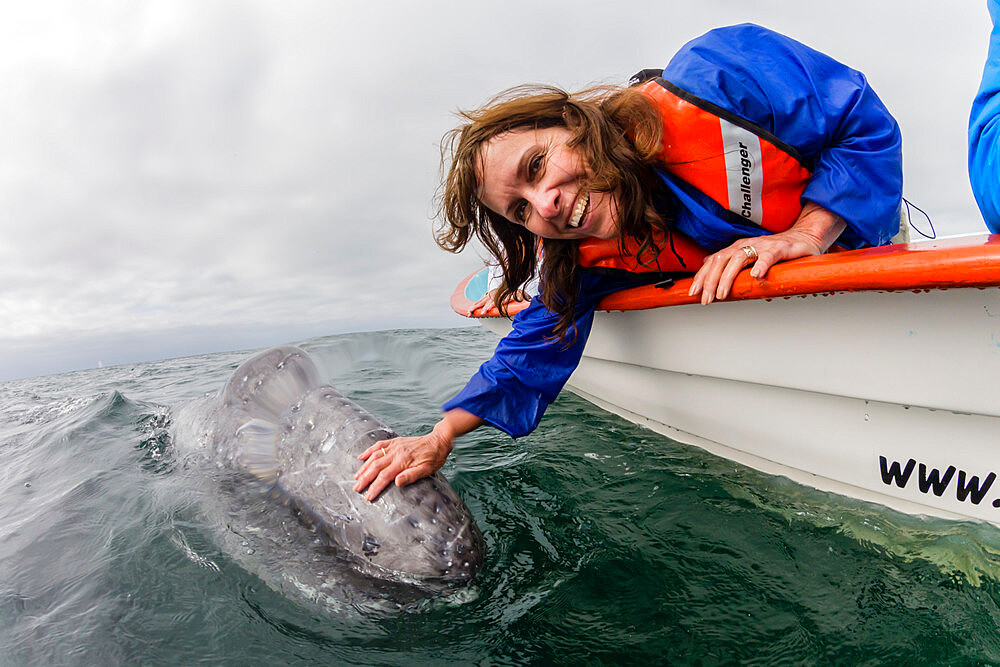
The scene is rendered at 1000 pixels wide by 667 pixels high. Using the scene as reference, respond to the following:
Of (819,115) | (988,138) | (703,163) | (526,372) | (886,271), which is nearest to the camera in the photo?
(886,271)

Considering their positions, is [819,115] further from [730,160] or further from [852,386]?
[852,386]

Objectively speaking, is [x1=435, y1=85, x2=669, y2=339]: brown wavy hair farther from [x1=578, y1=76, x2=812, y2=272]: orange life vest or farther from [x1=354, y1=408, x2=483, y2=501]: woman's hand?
[x1=354, y1=408, x2=483, y2=501]: woman's hand

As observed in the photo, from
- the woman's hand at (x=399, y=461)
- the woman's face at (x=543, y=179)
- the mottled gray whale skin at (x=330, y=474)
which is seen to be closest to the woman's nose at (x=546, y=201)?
the woman's face at (x=543, y=179)

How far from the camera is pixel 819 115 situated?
2219 millimetres

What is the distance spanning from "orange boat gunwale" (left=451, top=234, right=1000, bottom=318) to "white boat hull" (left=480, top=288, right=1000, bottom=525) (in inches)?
6.3

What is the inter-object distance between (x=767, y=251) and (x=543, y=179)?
907 mm

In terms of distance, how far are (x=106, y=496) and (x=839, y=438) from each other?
4.19 metres

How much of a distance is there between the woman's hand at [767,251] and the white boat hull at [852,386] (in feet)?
0.73

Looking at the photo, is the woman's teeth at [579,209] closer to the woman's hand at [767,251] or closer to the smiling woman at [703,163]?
the smiling woman at [703,163]

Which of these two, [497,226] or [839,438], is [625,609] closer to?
[839,438]

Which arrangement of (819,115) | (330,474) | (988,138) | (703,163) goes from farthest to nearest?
(330,474) → (703,163) → (819,115) → (988,138)

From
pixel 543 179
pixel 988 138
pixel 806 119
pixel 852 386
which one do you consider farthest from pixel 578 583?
pixel 988 138

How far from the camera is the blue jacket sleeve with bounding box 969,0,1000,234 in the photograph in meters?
2.08

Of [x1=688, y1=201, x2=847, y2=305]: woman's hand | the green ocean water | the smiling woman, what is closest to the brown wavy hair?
the smiling woman
